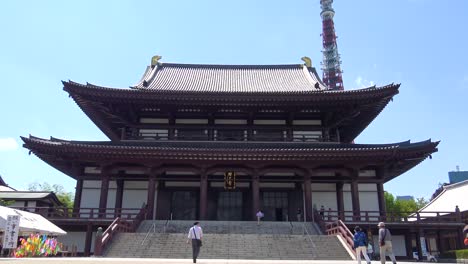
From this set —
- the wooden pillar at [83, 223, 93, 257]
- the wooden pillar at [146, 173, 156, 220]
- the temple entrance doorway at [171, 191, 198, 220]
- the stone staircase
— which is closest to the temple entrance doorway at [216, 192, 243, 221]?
the temple entrance doorway at [171, 191, 198, 220]

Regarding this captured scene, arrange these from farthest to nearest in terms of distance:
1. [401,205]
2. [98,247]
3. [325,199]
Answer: [401,205] → [325,199] → [98,247]

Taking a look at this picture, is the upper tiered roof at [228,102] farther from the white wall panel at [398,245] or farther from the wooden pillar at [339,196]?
the white wall panel at [398,245]

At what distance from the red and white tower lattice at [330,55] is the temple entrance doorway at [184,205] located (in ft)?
205

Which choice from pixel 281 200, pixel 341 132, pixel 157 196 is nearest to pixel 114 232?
pixel 157 196

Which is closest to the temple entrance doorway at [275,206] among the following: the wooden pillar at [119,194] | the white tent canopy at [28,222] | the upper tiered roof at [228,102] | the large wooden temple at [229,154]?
the large wooden temple at [229,154]

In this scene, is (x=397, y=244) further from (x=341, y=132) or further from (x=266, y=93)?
(x=266, y=93)

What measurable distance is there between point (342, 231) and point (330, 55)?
7020cm

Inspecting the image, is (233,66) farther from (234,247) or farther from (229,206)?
(234,247)

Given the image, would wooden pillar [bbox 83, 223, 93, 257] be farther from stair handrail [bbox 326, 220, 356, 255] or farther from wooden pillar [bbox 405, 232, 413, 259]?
wooden pillar [bbox 405, 232, 413, 259]

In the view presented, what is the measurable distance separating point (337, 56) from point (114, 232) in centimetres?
7369

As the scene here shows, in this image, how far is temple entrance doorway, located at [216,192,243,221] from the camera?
24.8 meters

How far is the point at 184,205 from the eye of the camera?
2492 cm

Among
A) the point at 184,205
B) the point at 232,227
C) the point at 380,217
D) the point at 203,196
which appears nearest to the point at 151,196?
the point at 184,205

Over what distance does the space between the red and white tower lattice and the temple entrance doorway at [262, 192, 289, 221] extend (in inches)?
2364
